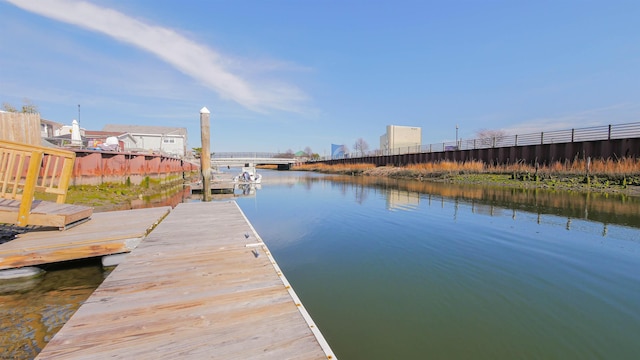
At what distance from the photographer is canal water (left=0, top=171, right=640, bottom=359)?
3.77m

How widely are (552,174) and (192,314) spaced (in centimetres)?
2703

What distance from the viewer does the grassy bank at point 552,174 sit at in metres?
17.9

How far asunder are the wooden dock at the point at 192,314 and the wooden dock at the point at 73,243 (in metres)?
1.32

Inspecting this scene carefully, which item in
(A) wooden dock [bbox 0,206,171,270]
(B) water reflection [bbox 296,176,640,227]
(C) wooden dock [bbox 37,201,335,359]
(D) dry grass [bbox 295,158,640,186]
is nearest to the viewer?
(C) wooden dock [bbox 37,201,335,359]

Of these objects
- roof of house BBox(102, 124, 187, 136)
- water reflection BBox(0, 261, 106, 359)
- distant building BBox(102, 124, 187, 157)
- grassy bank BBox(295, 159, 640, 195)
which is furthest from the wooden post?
roof of house BBox(102, 124, 187, 136)

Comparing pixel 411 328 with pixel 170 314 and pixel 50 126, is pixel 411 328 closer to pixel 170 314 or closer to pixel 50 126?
pixel 170 314

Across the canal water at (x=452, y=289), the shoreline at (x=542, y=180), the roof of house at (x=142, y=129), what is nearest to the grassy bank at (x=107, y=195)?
the canal water at (x=452, y=289)

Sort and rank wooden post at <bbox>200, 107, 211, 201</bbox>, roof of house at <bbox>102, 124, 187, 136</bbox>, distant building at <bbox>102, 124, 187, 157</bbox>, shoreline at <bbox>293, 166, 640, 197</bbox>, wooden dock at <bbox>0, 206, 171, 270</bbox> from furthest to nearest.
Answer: roof of house at <bbox>102, 124, 187, 136</bbox>, distant building at <bbox>102, 124, 187, 157</bbox>, shoreline at <bbox>293, 166, 640, 197</bbox>, wooden post at <bbox>200, 107, 211, 201</bbox>, wooden dock at <bbox>0, 206, 171, 270</bbox>

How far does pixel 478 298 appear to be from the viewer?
4.96 meters

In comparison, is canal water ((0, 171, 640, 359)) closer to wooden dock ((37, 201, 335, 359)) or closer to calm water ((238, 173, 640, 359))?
calm water ((238, 173, 640, 359))

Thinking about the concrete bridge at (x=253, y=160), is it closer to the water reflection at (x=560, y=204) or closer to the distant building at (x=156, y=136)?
the distant building at (x=156, y=136)

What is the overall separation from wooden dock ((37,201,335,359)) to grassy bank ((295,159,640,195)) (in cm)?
2188

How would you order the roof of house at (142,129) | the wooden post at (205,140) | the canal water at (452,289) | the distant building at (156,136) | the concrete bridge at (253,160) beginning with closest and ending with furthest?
the canal water at (452,289), the wooden post at (205,140), the distant building at (156,136), the roof of house at (142,129), the concrete bridge at (253,160)

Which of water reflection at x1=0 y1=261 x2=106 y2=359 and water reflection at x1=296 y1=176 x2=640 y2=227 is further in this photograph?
water reflection at x1=296 y1=176 x2=640 y2=227
